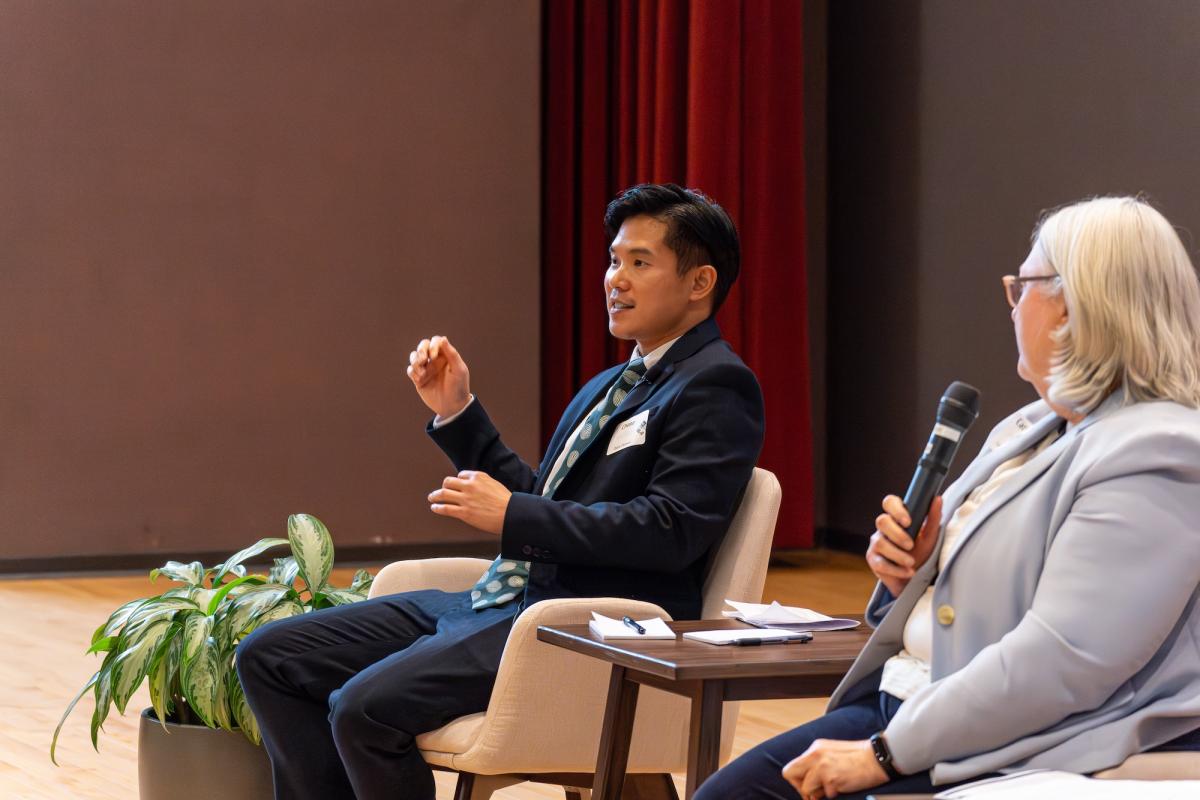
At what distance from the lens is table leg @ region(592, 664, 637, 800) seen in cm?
204

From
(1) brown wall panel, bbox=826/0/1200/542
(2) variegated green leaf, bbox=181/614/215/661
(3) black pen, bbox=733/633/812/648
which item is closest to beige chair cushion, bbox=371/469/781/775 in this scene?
(3) black pen, bbox=733/633/812/648

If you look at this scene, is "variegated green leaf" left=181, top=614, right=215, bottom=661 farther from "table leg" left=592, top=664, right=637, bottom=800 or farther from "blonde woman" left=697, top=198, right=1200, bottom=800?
"blonde woman" left=697, top=198, right=1200, bottom=800

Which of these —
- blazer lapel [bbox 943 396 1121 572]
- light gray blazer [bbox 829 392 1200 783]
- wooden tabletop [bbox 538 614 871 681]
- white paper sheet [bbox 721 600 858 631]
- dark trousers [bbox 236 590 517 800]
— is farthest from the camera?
dark trousers [bbox 236 590 517 800]

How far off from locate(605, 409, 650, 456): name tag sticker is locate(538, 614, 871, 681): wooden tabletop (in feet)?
1.53

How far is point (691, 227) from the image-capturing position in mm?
2611

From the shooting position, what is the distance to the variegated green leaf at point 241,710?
2660 mm

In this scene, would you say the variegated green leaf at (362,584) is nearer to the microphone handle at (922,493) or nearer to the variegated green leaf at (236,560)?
the variegated green leaf at (236,560)

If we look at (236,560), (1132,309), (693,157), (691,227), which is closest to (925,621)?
(1132,309)

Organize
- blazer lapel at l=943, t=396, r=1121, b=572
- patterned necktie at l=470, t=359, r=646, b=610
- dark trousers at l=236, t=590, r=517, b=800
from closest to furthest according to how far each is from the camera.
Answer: blazer lapel at l=943, t=396, r=1121, b=572, dark trousers at l=236, t=590, r=517, b=800, patterned necktie at l=470, t=359, r=646, b=610

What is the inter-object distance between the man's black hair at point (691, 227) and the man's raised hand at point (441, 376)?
0.41 m

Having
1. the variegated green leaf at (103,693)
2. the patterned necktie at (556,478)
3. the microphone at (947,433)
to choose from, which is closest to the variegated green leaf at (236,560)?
the variegated green leaf at (103,693)

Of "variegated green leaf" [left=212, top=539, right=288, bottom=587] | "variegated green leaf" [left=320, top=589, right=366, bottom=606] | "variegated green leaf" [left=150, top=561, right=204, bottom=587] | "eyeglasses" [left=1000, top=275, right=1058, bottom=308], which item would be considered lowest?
"variegated green leaf" [left=320, top=589, right=366, bottom=606]

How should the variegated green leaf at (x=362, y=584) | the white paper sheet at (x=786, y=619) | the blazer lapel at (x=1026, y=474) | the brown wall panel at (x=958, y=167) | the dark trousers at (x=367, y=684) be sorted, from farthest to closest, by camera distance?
the brown wall panel at (x=958, y=167) < the variegated green leaf at (x=362, y=584) < the dark trousers at (x=367, y=684) < the white paper sheet at (x=786, y=619) < the blazer lapel at (x=1026, y=474)

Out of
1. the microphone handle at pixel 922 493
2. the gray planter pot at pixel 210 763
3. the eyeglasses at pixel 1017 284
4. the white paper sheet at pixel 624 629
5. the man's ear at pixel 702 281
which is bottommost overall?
the gray planter pot at pixel 210 763
